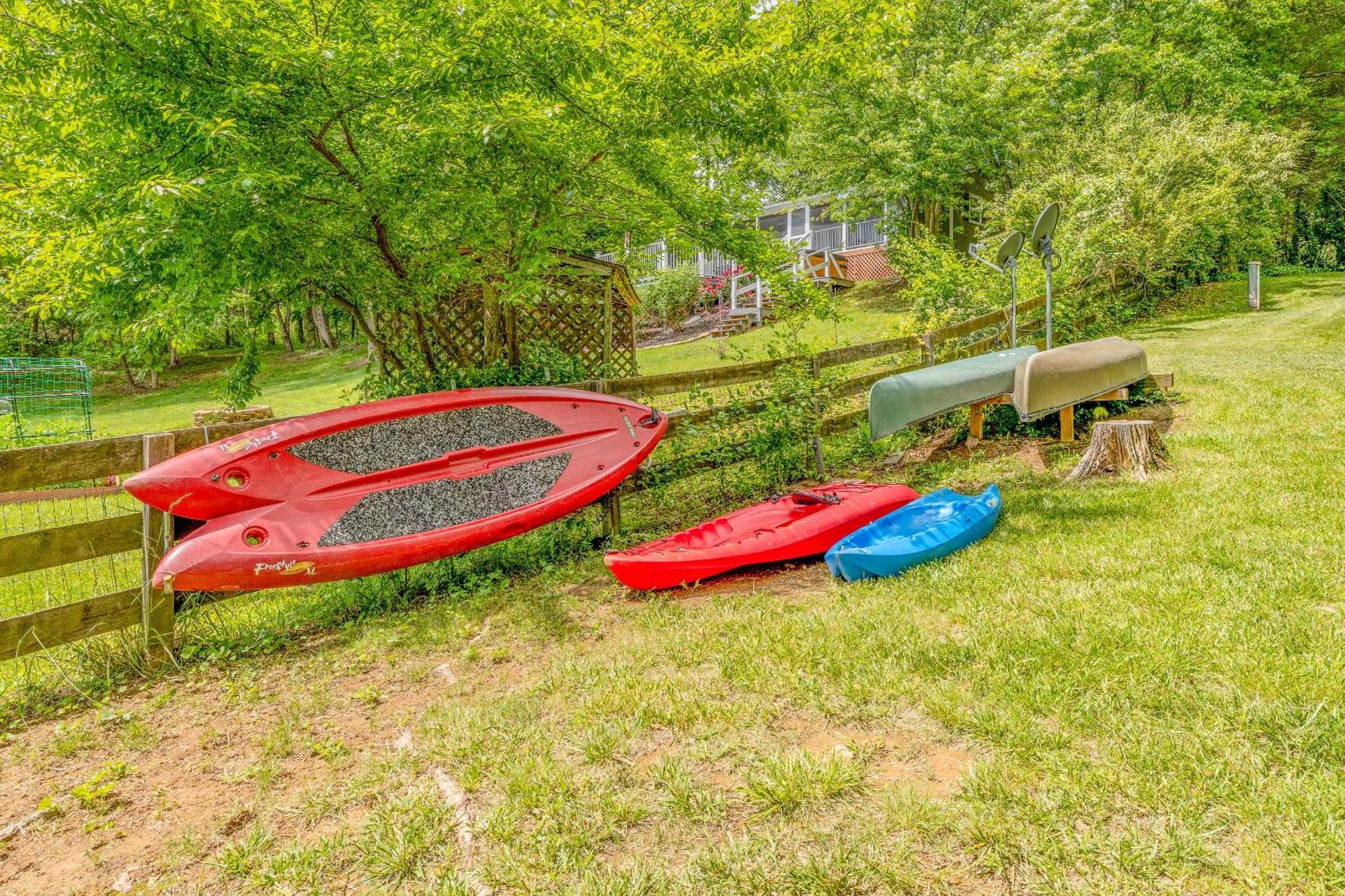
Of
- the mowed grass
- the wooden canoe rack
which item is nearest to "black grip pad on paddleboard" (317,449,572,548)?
the wooden canoe rack

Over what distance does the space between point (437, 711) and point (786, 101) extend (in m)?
4.79

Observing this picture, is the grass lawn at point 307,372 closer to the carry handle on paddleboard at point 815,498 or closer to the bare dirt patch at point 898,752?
the carry handle on paddleboard at point 815,498

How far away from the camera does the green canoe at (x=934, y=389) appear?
5.40 m

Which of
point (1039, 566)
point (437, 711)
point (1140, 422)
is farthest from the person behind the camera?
point (1140, 422)

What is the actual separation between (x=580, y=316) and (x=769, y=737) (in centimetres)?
865

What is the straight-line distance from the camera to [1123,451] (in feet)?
17.0

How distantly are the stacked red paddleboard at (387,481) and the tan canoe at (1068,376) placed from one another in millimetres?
3203

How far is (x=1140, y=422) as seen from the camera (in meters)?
5.12

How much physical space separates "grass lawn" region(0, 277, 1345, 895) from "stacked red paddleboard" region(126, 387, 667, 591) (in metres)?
0.45

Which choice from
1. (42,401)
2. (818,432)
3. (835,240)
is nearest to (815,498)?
(818,432)

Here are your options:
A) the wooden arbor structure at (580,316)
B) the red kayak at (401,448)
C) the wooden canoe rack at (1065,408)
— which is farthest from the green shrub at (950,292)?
the red kayak at (401,448)

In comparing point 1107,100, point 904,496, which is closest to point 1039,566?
point 904,496

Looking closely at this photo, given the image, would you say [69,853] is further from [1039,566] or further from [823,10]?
[823,10]

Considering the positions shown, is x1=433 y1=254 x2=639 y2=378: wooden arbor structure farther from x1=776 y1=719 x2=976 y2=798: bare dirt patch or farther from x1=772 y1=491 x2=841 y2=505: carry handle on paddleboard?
x1=776 y1=719 x2=976 y2=798: bare dirt patch
